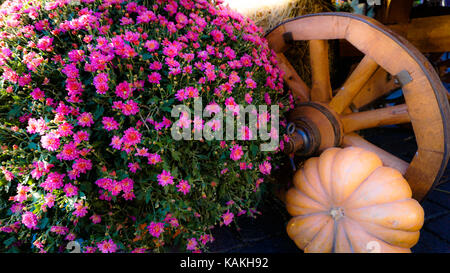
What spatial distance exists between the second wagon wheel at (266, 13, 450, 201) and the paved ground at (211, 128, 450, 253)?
0.37 m

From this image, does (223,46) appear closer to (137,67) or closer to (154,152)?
(137,67)

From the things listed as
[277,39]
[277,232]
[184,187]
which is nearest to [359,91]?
[277,39]

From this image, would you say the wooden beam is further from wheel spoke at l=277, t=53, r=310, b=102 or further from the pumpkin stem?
the pumpkin stem

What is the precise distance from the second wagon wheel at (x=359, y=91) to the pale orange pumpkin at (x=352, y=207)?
141mm

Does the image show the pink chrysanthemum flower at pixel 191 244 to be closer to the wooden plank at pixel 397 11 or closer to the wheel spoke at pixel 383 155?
the wheel spoke at pixel 383 155

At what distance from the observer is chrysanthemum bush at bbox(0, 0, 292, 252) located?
1.00 meters

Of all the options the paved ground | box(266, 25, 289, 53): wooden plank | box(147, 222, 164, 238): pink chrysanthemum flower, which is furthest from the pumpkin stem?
box(266, 25, 289, 53): wooden plank

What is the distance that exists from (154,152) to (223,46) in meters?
0.60

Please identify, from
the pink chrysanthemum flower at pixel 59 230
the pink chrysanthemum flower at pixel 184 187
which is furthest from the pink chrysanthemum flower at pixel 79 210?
the pink chrysanthemum flower at pixel 184 187

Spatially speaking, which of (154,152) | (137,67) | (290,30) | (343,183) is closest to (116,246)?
(154,152)

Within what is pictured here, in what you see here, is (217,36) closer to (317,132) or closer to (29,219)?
(317,132)

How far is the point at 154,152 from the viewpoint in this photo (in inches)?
41.0

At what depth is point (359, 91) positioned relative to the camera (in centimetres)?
165

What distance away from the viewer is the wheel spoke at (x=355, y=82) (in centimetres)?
150
